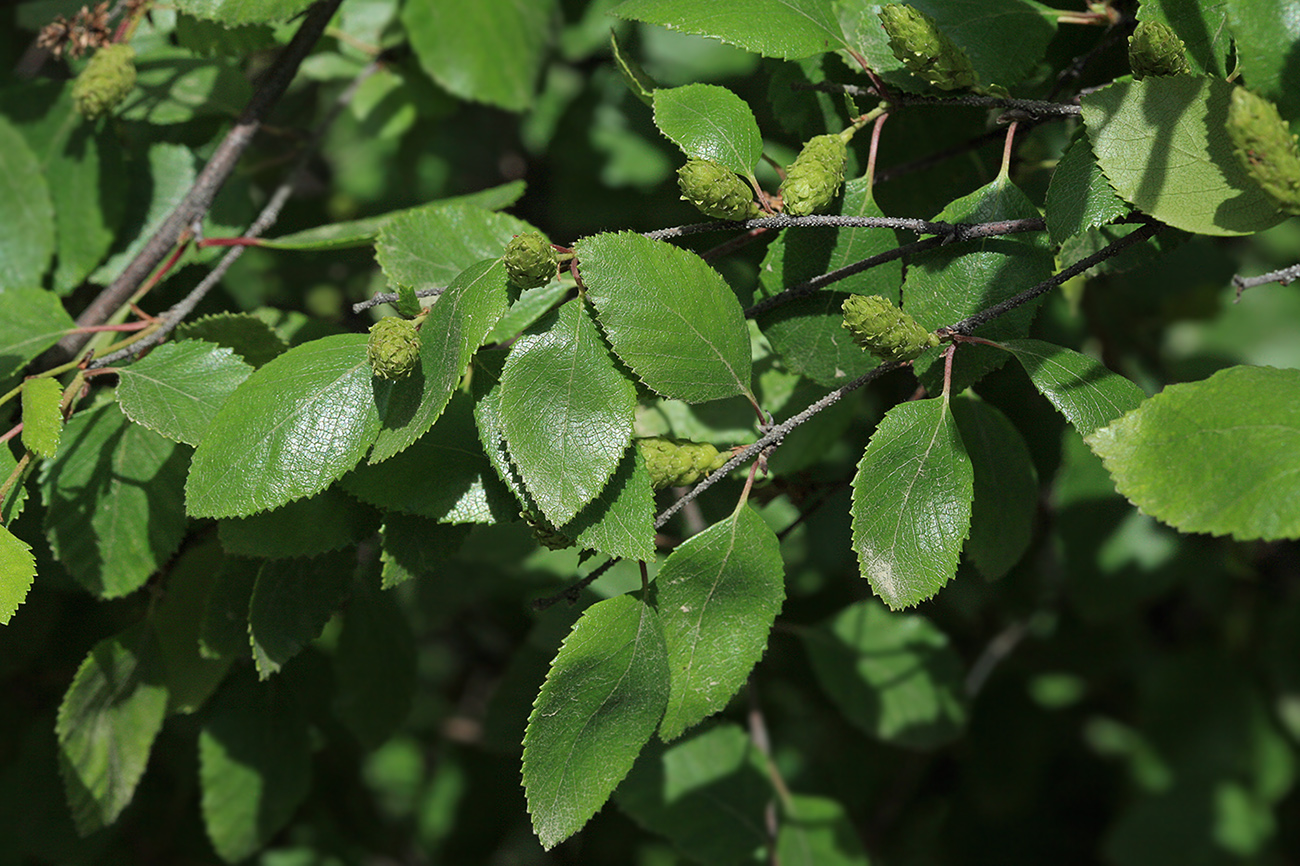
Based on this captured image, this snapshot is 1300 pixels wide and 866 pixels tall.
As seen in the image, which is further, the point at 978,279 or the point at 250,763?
the point at 250,763

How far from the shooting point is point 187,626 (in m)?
1.27

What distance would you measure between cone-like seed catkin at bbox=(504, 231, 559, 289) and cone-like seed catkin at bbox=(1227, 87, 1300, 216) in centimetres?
51

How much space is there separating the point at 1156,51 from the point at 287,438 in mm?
800

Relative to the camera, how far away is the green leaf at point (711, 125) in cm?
94

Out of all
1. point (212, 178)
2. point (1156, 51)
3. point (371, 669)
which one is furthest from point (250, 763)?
point (1156, 51)

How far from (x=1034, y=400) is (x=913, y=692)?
494mm

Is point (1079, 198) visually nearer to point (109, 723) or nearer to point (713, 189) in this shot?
point (713, 189)

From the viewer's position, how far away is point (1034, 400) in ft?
4.83

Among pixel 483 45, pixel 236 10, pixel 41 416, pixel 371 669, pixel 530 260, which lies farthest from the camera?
pixel 483 45

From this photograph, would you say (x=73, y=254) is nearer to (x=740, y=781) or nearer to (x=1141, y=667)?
(x=740, y=781)

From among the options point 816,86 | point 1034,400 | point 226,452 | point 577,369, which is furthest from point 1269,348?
point 226,452

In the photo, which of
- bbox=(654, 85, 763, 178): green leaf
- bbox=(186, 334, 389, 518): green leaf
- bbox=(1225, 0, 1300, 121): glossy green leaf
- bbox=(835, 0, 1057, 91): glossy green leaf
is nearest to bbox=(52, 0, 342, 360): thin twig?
bbox=(186, 334, 389, 518): green leaf

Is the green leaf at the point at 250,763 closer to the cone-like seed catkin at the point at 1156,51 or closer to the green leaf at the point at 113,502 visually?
the green leaf at the point at 113,502

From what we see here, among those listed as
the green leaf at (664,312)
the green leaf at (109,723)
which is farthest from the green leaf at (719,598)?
the green leaf at (109,723)
